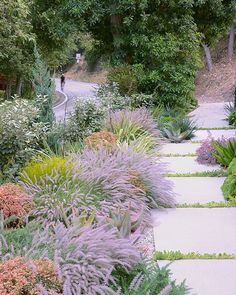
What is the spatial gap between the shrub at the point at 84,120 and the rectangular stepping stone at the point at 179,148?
138cm

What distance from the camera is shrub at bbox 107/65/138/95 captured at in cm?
1405

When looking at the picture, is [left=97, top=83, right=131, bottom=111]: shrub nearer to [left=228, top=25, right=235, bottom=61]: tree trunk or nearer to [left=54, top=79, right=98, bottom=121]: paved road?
[left=54, top=79, right=98, bottom=121]: paved road

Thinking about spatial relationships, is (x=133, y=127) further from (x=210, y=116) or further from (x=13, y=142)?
(x=210, y=116)

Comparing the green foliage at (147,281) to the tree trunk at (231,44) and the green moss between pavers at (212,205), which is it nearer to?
the green moss between pavers at (212,205)

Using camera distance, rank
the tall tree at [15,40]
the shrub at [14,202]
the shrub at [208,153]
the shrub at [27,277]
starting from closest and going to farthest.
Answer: the shrub at [27,277], the shrub at [14,202], the shrub at [208,153], the tall tree at [15,40]

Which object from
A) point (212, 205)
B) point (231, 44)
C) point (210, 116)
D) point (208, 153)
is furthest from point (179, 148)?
point (231, 44)

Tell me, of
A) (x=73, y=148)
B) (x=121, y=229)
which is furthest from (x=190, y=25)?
(x=121, y=229)

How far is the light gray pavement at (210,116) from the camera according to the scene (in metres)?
13.4

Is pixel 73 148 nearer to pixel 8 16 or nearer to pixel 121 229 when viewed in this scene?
pixel 121 229

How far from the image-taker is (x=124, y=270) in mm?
4156

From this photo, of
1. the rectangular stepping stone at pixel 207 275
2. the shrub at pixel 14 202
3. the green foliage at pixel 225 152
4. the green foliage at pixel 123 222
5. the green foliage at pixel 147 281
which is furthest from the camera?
the green foliage at pixel 225 152

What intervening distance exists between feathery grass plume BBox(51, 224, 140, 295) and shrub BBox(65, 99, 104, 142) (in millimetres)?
4683

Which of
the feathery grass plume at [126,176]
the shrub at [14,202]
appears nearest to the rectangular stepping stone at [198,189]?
the feathery grass plume at [126,176]

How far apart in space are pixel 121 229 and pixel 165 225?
1189 millimetres
